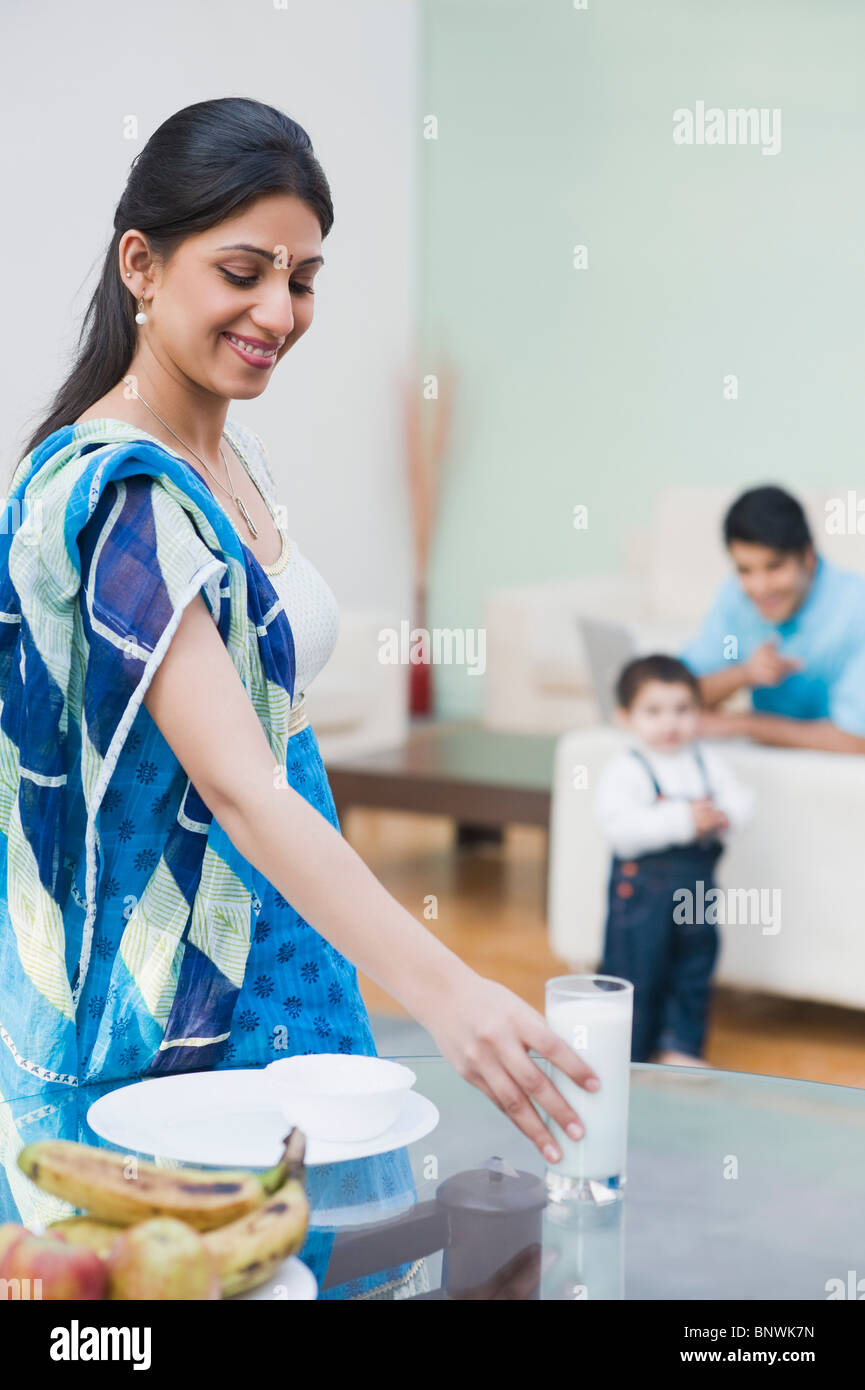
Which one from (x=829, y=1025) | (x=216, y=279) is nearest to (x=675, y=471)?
(x=829, y=1025)

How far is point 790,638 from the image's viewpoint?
3.10 meters

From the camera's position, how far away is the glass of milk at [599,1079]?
2.93 feet

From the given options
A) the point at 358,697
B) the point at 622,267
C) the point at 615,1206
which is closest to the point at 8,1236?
the point at 615,1206

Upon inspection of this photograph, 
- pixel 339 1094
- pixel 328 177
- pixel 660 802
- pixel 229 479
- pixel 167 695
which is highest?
pixel 328 177

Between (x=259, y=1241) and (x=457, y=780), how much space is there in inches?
115

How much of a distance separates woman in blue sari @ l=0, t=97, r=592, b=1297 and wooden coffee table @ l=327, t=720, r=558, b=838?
2.41 meters

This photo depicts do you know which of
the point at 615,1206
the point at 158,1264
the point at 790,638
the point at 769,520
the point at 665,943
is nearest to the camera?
the point at 158,1264

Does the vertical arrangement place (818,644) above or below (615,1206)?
above

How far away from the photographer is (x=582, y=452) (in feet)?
19.8

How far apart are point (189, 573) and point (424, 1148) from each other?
14.8 inches

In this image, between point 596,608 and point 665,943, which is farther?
point 596,608

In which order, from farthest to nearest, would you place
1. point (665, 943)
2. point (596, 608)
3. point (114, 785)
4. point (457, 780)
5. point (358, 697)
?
point (596, 608), point (358, 697), point (457, 780), point (665, 943), point (114, 785)

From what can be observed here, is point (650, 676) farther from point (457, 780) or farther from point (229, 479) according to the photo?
point (229, 479)

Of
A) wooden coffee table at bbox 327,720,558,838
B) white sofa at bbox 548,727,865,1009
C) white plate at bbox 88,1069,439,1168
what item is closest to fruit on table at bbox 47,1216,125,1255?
white plate at bbox 88,1069,439,1168
